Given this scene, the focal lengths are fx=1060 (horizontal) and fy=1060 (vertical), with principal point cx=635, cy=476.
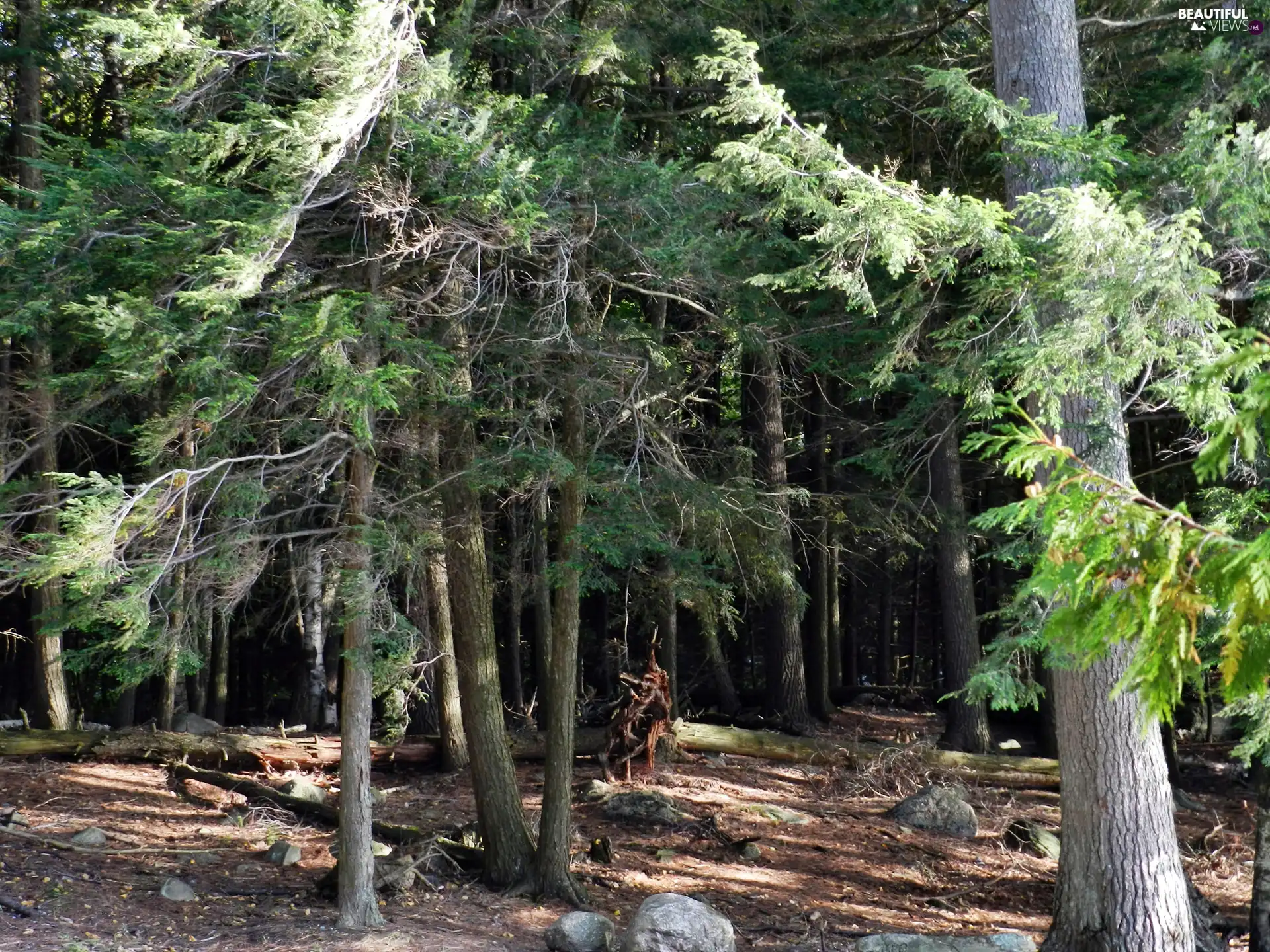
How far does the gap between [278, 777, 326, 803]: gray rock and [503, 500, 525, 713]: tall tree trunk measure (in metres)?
3.16

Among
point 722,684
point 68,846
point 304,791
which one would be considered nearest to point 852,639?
point 722,684

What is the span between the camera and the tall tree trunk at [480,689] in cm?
941

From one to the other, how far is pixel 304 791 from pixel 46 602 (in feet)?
12.1

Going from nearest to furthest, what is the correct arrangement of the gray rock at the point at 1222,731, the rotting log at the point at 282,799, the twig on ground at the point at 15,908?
1. the twig on ground at the point at 15,908
2. the rotting log at the point at 282,799
3. the gray rock at the point at 1222,731

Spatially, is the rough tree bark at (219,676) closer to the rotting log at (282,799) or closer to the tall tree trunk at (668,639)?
the rotting log at (282,799)

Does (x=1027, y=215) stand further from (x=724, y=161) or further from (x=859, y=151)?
(x=859, y=151)

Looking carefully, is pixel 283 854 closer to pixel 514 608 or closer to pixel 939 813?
pixel 514 608

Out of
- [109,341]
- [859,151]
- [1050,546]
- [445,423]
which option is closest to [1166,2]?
[859,151]

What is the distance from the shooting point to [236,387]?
664 centimetres

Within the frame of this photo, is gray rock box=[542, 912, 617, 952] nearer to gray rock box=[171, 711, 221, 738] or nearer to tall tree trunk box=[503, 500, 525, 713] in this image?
tall tree trunk box=[503, 500, 525, 713]

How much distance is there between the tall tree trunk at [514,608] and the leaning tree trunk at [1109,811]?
5.46 m

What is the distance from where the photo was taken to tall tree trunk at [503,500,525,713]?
12250mm

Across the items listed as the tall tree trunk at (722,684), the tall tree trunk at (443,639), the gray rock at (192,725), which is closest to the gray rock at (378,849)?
the tall tree trunk at (443,639)

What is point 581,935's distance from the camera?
26.7ft
